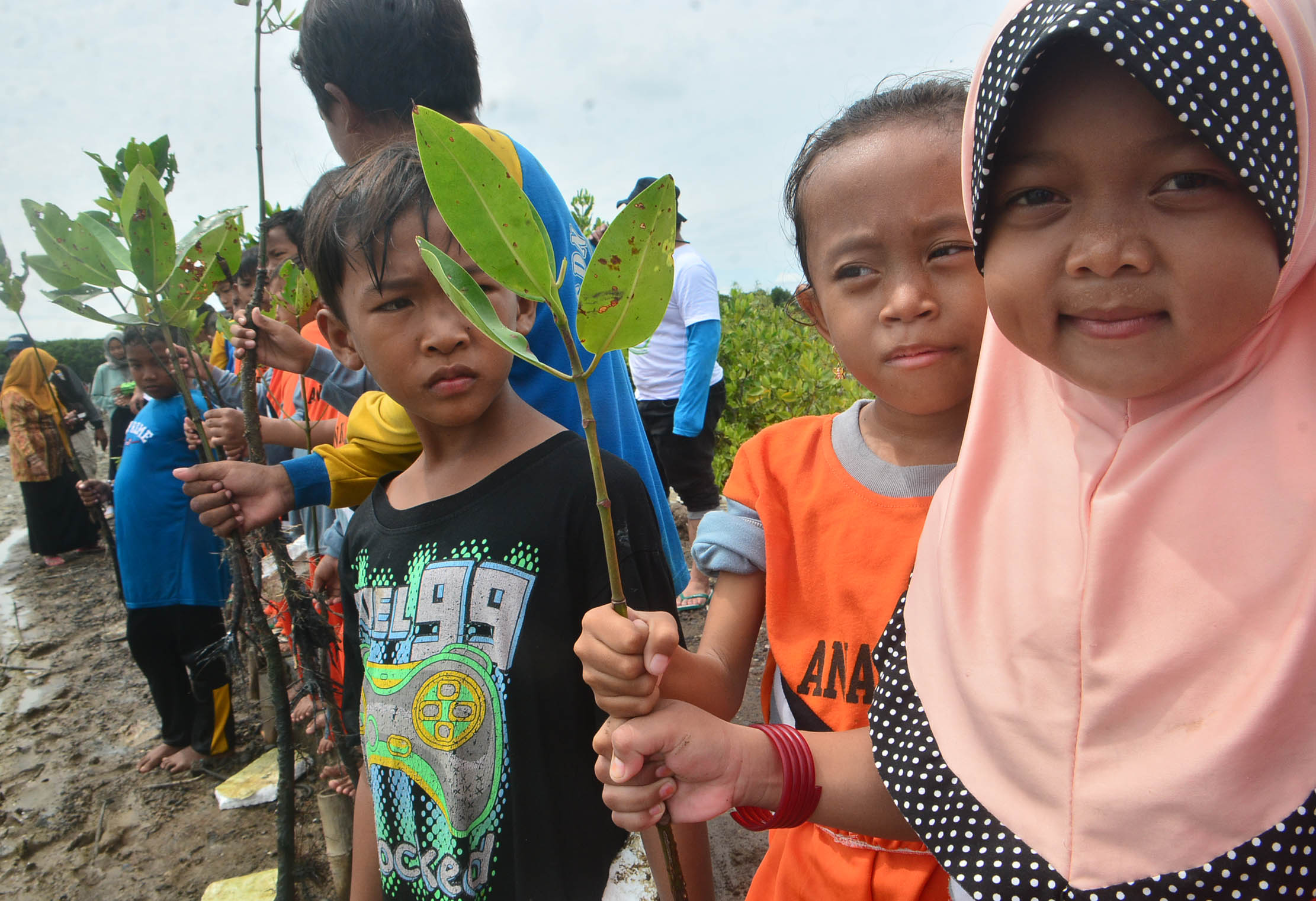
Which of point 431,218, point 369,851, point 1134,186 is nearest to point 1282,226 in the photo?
point 1134,186

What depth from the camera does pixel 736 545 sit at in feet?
3.91

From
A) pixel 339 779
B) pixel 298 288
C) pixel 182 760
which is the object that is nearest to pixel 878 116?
pixel 298 288

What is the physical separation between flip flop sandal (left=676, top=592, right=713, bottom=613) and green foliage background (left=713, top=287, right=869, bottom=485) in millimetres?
1021

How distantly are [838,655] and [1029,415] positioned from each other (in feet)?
1.44

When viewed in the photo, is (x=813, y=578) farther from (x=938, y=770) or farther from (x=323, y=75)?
(x=323, y=75)

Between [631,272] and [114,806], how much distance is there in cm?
412

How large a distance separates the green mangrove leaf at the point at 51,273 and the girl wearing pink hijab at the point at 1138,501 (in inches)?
59.0

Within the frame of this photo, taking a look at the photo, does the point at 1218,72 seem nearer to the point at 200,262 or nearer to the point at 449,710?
the point at 449,710

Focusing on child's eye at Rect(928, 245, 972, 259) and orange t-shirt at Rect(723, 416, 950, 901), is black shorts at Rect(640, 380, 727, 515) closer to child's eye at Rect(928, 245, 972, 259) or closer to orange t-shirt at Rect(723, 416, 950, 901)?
orange t-shirt at Rect(723, 416, 950, 901)

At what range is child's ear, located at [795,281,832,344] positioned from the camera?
131 cm

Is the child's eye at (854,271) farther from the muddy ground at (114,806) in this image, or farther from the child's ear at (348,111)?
the muddy ground at (114,806)

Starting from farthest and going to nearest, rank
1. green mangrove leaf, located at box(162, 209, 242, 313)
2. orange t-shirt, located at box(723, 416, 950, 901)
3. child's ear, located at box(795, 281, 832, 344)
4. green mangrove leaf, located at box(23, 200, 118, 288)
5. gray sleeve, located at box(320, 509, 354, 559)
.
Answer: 1. gray sleeve, located at box(320, 509, 354, 559)
2. green mangrove leaf, located at box(162, 209, 242, 313)
3. green mangrove leaf, located at box(23, 200, 118, 288)
4. child's ear, located at box(795, 281, 832, 344)
5. orange t-shirt, located at box(723, 416, 950, 901)

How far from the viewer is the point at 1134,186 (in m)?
0.70

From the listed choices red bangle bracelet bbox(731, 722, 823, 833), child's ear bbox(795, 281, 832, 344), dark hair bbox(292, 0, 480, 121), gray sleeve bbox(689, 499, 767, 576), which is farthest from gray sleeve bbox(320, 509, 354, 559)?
red bangle bracelet bbox(731, 722, 823, 833)
